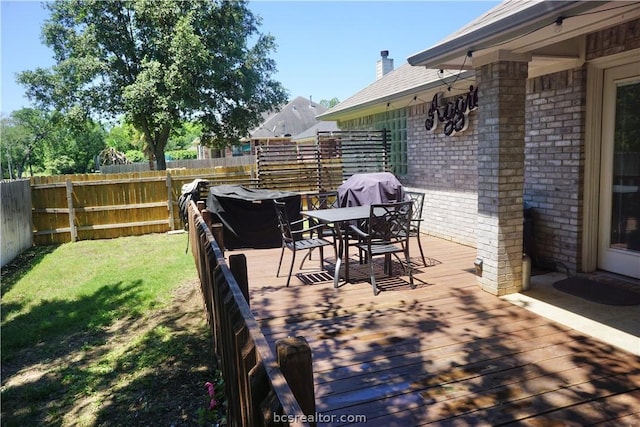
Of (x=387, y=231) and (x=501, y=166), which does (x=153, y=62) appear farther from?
(x=501, y=166)

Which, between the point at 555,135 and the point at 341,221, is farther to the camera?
the point at 555,135

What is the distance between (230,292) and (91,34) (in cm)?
1948

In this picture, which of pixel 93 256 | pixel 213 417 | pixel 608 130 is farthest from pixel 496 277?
pixel 93 256

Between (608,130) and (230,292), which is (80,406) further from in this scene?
(608,130)

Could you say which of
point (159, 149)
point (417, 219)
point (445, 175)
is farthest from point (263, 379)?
point (159, 149)

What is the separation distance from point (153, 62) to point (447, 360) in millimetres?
17173

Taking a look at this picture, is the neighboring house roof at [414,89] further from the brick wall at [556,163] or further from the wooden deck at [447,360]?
the wooden deck at [447,360]

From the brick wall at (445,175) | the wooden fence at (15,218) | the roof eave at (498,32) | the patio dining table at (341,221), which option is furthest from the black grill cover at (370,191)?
the wooden fence at (15,218)

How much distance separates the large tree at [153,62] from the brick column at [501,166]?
565 inches

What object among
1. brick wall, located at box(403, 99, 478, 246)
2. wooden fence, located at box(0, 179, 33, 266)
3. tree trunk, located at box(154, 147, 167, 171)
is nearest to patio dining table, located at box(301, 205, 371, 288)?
brick wall, located at box(403, 99, 478, 246)

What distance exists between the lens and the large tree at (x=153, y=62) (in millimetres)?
16984

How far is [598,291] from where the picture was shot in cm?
445

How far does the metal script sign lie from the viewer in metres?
6.62

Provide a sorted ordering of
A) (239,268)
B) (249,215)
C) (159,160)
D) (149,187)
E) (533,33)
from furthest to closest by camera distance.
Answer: (159,160) → (149,187) → (249,215) → (533,33) → (239,268)
